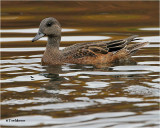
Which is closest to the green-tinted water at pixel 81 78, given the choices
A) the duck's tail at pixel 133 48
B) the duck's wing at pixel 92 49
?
the duck's tail at pixel 133 48

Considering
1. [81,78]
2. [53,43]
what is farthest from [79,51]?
[81,78]

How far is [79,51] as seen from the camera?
447 inches

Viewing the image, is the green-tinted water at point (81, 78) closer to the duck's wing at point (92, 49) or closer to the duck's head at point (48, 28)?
the duck's wing at point (92, 49)

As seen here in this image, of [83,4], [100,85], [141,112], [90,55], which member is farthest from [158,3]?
[141,112]

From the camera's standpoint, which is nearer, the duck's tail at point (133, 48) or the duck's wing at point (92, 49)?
the duck's wing at point (92, 49)

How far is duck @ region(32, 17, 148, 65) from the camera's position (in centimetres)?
1133

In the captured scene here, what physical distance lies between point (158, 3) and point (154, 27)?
2818 millimetres

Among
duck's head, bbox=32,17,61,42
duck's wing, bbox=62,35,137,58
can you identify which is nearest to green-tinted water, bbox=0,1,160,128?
duck's wing, bbox=62,35,137,58

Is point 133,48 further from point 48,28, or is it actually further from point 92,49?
point 48,28

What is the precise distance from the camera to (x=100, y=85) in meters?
8.94

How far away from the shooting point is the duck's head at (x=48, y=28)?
37.7 feet

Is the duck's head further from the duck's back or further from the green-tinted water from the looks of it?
the green-tinted water

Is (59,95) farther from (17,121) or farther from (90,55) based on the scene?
(90,55)

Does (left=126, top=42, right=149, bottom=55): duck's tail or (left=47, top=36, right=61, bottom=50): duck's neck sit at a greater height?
(left=47, top=36, right=61, bottom=50): duck's neck
